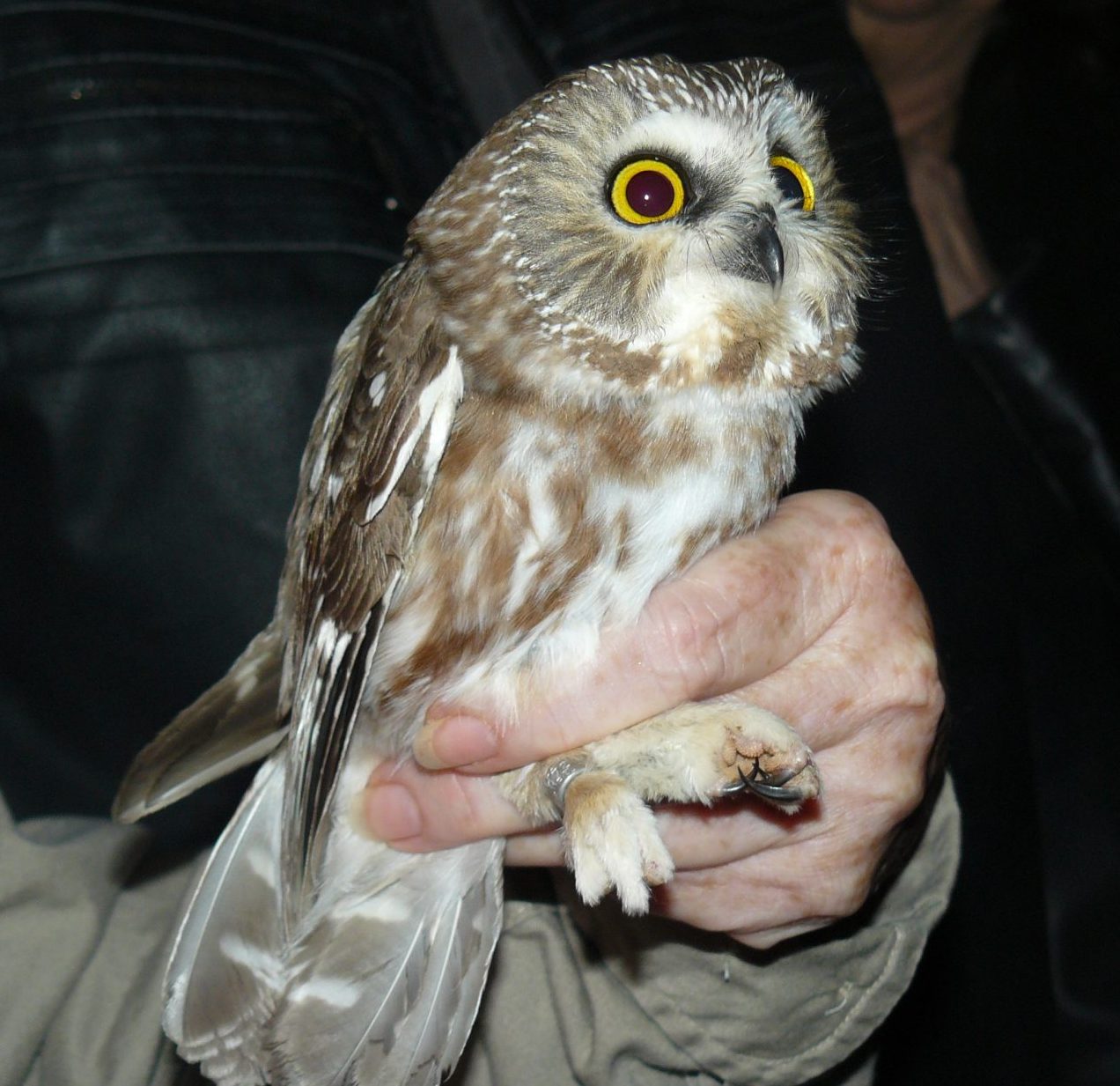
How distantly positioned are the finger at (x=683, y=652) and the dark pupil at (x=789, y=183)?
2.00 feet

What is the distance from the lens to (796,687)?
198 cm

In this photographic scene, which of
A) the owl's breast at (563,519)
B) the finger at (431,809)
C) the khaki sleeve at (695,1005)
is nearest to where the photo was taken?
the owl's breast at (563,519)

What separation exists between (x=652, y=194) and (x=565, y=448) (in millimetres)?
438

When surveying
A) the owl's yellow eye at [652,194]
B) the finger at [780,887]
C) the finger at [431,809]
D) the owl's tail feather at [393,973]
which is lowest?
the finger at [780,887]

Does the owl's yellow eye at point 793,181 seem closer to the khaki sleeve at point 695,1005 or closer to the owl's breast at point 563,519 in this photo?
the owl's breast at point 563,519

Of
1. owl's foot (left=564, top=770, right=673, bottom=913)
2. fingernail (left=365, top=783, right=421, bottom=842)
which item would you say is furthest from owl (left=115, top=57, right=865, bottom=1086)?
fingernail (left=365, top=783, right=421, bottom=842)

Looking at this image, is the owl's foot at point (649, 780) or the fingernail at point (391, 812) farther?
the fingernail at point (391, 812)

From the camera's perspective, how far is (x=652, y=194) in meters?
1.75

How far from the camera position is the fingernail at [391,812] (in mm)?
2102

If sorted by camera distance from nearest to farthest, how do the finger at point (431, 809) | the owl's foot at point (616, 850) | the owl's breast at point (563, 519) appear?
the owl's foot at point (616, 850), the owl's breast at point (563, 519), the finger at point (431, 809)

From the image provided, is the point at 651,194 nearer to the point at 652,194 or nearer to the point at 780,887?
the point at 652,194

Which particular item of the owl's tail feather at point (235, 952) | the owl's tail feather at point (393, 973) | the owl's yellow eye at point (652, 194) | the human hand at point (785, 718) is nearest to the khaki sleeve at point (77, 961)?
the owl's tail feather at point (235, 952)

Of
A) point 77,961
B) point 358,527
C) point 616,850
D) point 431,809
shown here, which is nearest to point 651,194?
point 358,527

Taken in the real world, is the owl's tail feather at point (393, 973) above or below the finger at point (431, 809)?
below
